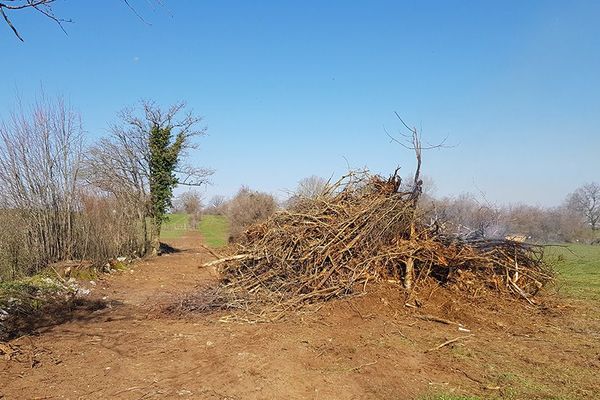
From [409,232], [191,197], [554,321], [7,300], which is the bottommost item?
[554,321]

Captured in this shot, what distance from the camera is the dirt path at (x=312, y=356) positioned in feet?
13.5

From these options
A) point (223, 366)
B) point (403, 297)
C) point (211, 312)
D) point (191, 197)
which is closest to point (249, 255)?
point (211, 312)

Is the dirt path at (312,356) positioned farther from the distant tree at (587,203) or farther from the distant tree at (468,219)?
the distant tree at (587,203)

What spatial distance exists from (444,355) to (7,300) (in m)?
7.27

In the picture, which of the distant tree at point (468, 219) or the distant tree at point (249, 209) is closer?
the distant tree at point (468, 219)

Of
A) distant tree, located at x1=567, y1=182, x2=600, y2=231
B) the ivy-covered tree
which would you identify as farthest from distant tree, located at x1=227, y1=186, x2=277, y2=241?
distant tree, located at x1=567, y1=182, x2=600, y2=231

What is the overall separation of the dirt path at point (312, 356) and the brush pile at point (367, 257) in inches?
24.7

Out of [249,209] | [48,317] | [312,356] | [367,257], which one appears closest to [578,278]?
[367,257]

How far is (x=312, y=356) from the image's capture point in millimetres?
5043

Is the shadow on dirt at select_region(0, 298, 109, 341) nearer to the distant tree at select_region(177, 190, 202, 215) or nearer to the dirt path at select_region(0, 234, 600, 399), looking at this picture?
the dirt path at select_region(0, 234, 600, 399)

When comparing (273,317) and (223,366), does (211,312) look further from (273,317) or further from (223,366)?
(223,366)

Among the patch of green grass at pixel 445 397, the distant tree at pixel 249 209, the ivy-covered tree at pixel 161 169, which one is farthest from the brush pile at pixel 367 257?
the distant tree at pixel 249 209

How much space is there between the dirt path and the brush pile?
0.63 m

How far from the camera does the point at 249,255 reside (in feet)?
29.1
